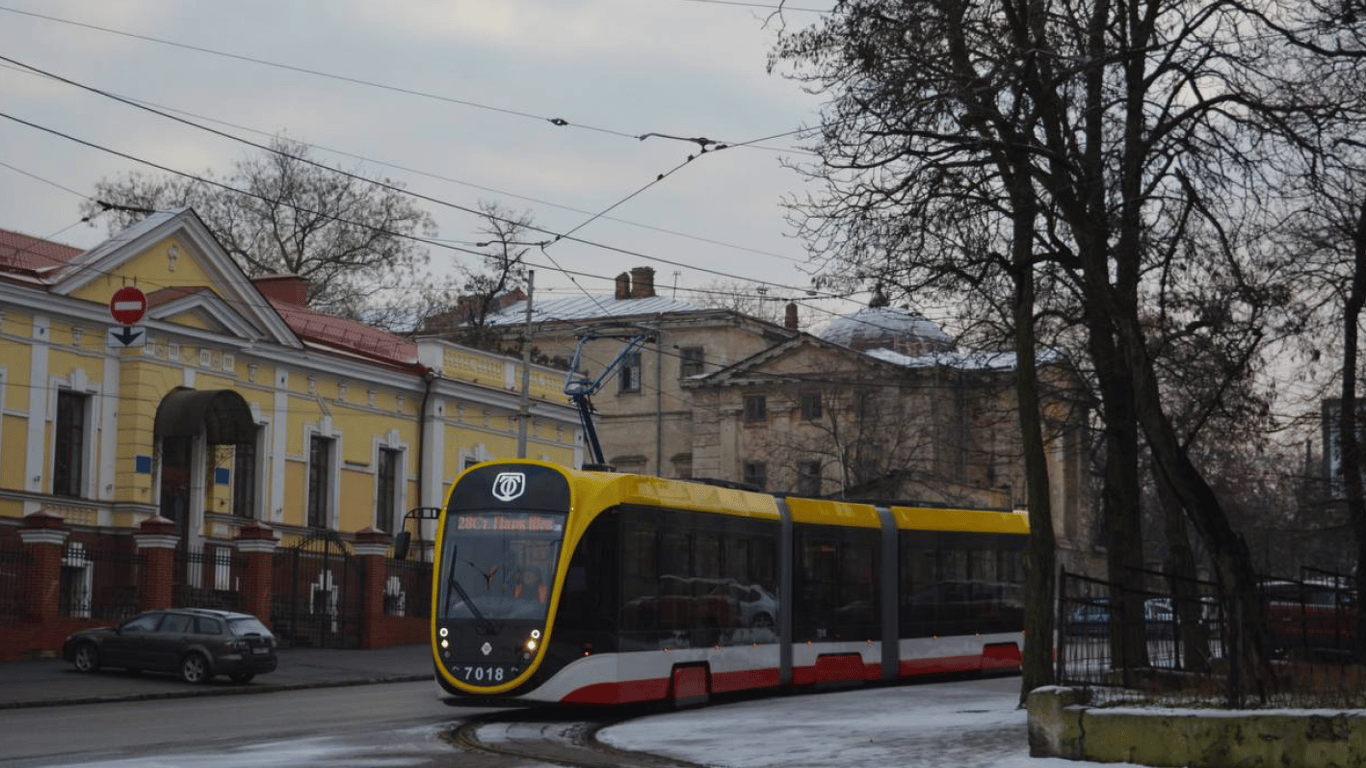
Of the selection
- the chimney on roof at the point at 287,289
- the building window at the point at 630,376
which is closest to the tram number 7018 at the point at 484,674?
the chimney on roof at the point at 287,289

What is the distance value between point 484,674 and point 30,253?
70.6ft

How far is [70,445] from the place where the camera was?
1497 inches

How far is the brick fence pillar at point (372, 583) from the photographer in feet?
138

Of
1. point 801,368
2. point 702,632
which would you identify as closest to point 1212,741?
point 702,632

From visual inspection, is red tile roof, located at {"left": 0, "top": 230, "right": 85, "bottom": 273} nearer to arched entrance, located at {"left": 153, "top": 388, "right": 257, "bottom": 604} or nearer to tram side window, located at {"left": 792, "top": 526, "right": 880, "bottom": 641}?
arched entrance, located at {"left": 153, "top": 388, "right": 257, "bottom": 604}

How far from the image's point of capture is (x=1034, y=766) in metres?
15.4

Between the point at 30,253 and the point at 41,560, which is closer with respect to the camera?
the point at 41,560

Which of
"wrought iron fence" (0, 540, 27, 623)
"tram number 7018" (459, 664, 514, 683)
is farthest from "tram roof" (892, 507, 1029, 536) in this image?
"wrought iron fence" (0, 540, 27, 623)

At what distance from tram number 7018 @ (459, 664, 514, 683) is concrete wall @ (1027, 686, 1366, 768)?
754 centimetres

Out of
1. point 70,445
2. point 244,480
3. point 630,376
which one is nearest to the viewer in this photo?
point 70,445

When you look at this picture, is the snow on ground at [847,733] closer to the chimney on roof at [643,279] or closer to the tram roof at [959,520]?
the tram roof at [959,520]

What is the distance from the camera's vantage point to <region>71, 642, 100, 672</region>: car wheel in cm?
3183

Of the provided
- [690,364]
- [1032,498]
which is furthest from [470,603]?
[690,364]

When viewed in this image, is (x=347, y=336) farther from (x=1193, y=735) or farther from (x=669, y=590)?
(x=1193, y=735)
